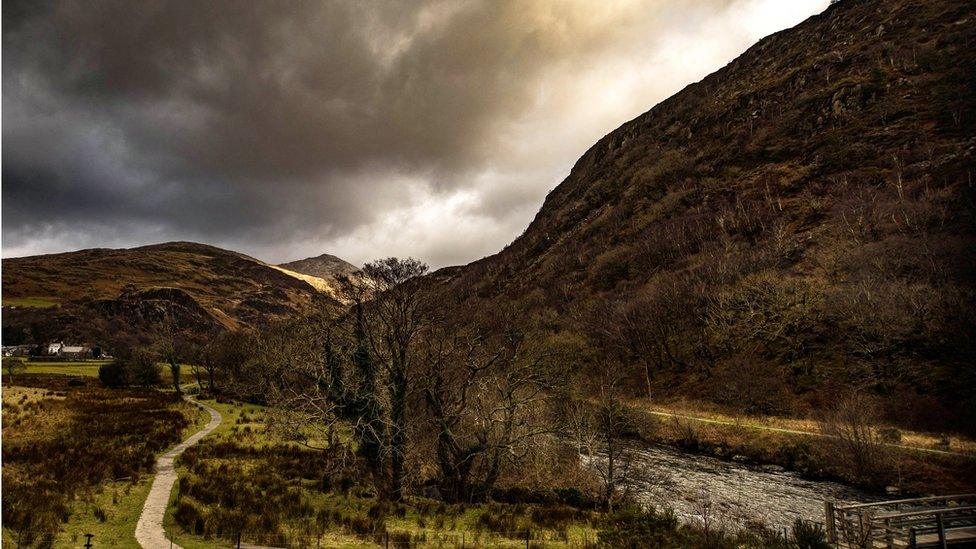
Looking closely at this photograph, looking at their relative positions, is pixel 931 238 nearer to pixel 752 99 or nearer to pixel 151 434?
pixel 151 434

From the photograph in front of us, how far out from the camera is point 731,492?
104 feet

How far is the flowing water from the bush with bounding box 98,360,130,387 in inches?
2734

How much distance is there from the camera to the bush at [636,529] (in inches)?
782

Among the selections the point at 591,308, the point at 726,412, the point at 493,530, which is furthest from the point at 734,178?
the point at 493,530

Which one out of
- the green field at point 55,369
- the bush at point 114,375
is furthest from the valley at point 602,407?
the green field at point 55,369

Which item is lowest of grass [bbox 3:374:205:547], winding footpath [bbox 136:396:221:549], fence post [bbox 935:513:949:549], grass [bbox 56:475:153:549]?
fence post [bbox 935:513:949:549]

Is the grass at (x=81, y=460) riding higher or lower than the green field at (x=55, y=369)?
lower

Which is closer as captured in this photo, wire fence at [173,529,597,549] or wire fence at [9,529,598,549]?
wire fence at [9,529,598,549]

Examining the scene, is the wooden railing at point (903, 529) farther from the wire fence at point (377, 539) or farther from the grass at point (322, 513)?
the grass at point (322, 513)

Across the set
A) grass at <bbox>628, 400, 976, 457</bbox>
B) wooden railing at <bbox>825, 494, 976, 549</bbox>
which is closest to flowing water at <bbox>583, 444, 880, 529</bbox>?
wooden railing at <bbox>825, 494, 976, 549</bbox>

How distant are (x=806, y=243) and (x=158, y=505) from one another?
4296 inches

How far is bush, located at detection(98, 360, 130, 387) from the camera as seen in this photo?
68188 millimetres

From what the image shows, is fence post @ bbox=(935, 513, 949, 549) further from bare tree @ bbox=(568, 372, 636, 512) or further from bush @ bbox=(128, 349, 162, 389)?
bush @ bbox=(128, 349, 162, 389)

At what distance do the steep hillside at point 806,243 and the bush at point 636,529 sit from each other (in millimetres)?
36584
